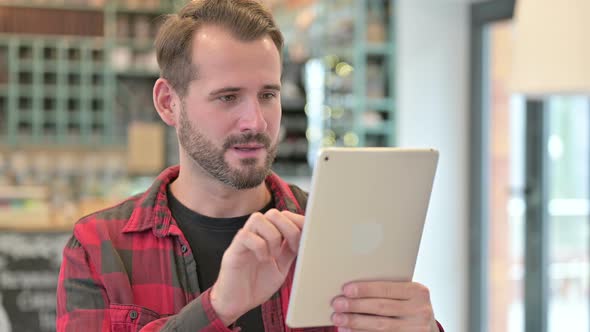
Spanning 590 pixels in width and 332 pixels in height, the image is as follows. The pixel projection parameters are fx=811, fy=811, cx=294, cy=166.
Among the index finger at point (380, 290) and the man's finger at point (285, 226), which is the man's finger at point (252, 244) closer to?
the man's finger at point (285, 226)

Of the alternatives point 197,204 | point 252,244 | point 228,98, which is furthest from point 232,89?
point 252,244

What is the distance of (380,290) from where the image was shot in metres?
1.29

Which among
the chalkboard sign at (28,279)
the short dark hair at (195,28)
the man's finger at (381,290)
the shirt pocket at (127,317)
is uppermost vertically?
the short dark hair at (195,28)

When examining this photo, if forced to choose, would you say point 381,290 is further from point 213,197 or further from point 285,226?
point 213,197

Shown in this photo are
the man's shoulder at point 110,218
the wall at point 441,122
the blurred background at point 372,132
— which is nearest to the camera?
the man's shoulder at point 110,218

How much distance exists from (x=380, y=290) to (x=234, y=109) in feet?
1.46

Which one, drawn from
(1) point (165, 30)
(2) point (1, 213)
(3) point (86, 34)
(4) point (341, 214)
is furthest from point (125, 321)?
(3) point (86, 34)

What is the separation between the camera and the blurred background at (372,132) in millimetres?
4738

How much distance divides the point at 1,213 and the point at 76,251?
3.35 meters

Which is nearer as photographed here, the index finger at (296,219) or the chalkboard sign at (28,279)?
the index finger at (296,219)

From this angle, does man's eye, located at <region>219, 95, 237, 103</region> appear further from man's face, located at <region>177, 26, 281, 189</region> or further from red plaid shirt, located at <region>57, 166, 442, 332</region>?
red plaid shirt, located at <region>57, 166, 442, 332</region>

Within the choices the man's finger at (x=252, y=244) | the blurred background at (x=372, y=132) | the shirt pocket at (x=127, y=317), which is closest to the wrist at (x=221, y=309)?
the man's finger at (x=252, y=244)

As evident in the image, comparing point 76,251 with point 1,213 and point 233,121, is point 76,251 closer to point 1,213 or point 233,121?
point 233,121

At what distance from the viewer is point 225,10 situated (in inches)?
62.6
